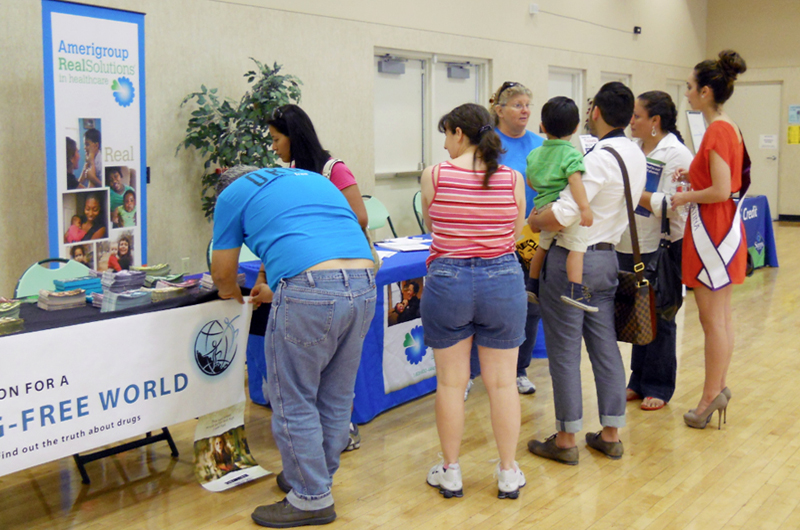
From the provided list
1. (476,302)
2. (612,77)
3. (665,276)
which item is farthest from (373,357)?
(612,77)

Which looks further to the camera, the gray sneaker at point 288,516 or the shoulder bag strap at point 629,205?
the shoulder bag strap at point 629,205

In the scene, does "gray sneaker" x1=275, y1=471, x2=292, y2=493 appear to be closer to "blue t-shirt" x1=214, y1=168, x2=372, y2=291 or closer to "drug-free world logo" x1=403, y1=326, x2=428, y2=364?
"blue t-shirt" x1=214, y1=168, x2=372, y2=291

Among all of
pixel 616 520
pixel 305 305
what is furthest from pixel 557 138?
pixel 616 520

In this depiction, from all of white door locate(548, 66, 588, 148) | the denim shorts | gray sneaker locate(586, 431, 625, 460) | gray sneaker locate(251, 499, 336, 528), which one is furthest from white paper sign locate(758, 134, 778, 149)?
gray sneaker locate(251, 499, 336, 528)

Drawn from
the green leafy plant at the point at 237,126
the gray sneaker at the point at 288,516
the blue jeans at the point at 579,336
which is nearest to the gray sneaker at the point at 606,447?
→ the blue jeans at the point at 579,336

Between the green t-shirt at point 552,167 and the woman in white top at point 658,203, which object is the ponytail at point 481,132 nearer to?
the green t-shirt at point 552,167

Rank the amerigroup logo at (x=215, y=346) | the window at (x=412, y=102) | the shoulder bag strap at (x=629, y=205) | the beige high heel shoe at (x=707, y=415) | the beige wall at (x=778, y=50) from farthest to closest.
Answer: the beige wall at (x=778, y=50), the window at (x=412, y=102), the beige high heel shoe at (x=707, y=415), the shoulder bag strap at (x=629, y=205), the amerigroup logo at (x=215, y=346)

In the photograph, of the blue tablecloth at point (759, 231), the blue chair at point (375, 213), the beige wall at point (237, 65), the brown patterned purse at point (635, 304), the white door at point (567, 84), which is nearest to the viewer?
the brown patterned purse at point (635, 304)

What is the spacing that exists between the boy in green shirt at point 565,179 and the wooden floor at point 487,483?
731 mm

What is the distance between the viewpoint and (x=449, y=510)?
8.83ft

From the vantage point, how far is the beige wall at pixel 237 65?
4.36 m

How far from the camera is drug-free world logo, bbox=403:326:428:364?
12.4 ft

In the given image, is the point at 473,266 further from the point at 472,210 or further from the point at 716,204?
the point at 716,204

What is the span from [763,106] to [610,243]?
10807mm
